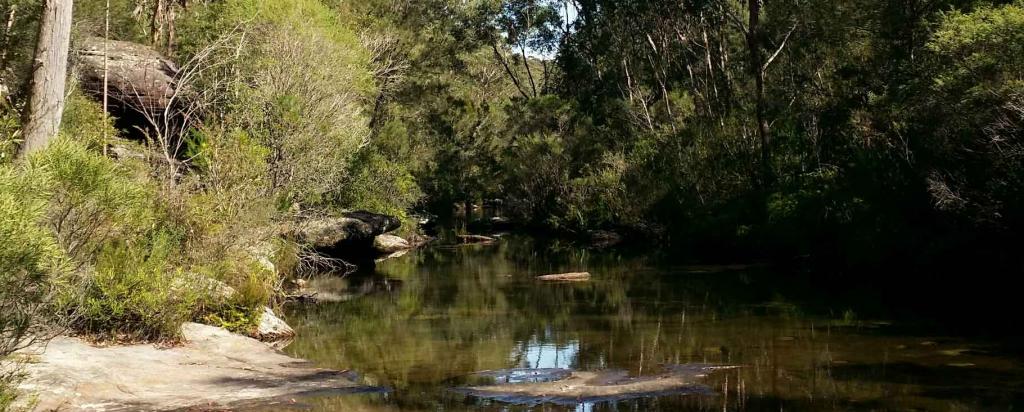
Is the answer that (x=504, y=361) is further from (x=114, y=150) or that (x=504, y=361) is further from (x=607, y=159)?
(x=607, y=159)

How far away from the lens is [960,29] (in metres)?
20.6

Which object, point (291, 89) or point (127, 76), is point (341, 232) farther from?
point (127, 76)

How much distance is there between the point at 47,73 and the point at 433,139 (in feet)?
151

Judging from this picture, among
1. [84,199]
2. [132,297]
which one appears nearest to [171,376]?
[132,297]

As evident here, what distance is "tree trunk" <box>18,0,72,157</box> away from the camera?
1253cm

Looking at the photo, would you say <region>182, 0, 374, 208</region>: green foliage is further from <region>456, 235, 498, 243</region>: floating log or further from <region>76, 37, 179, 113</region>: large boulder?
<region>456, 235, 498, 243</region>: floating log

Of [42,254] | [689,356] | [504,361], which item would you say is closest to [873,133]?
[689,356]

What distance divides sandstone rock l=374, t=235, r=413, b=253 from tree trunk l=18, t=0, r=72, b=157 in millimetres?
27741

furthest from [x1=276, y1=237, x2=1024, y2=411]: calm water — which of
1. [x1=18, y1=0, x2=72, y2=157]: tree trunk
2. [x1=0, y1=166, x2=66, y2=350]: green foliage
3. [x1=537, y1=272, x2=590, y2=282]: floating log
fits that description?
[x1=18, y1=0, x2=72, y2=157]: tree trunk

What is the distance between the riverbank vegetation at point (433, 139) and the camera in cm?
1353

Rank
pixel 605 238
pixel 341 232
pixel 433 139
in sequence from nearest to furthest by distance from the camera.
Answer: pixel 341 232, pixel 605 238, pixel 433 139

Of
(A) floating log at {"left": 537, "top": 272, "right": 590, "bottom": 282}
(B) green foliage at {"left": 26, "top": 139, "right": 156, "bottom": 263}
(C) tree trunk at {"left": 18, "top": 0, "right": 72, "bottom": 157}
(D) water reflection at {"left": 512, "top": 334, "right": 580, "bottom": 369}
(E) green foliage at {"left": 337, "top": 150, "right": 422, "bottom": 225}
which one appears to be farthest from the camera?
(E) green foliage at {"left": 337, "top": 150, "right": 422, "bottom": 225}

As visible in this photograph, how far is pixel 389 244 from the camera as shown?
41.8m

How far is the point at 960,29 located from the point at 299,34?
18.6 m
